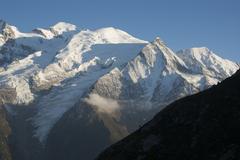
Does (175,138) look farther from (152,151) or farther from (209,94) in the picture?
(209,94)

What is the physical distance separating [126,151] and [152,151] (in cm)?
860

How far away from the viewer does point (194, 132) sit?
14025cm

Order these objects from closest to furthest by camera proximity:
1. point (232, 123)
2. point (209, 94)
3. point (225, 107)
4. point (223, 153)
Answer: point (223, 153) → point (232, 123) → point (225, 107) → point (209, 94)

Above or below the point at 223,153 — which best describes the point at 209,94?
above

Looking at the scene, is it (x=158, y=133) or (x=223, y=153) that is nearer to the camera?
(x=223, y=153)

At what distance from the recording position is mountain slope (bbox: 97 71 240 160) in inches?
5123

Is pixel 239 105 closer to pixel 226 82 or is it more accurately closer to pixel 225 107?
pixel 225 107

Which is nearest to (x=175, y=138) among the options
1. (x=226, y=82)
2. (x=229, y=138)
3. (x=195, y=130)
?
(x=195, y=130)

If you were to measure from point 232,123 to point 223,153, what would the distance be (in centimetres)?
1181

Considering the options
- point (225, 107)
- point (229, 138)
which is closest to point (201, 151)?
point (229, 138)

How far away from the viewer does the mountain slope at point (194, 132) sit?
130m

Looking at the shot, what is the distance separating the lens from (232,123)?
135 metres

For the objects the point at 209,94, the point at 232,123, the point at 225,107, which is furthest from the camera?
the point at 209,94

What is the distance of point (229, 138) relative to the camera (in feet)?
424
